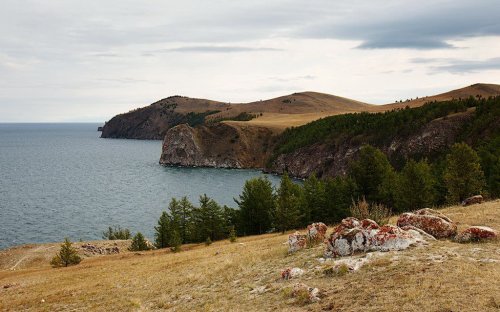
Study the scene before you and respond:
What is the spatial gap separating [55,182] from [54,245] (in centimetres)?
8669

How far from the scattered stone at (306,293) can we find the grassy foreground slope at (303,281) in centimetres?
34

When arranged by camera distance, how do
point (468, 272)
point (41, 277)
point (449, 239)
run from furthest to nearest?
point (41, 277), point (449, 239), point (468, 272)

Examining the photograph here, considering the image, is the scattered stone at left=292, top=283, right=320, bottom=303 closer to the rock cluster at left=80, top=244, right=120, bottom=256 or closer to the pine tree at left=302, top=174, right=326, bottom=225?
the pine tree at left=302, top=174, right=326, bottom=225

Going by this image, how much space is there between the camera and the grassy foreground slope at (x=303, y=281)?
14.6m


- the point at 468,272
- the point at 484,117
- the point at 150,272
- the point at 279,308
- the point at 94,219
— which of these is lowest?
the point at 94,219

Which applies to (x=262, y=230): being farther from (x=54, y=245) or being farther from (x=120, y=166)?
(x=120, y=166)

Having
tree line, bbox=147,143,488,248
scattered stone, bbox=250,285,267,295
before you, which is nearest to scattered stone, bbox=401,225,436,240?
scattered stone, bbox=250,285,267,295

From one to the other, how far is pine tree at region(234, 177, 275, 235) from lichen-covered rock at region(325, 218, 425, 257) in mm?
50072

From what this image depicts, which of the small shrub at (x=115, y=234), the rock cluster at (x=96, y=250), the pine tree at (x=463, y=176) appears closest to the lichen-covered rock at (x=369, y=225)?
the pine tree at (x=463, y=176)

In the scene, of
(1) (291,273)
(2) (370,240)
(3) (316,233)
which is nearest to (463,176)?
(3) (316,233)

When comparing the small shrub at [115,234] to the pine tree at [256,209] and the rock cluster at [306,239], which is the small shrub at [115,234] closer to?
the pine tree at [256,209]

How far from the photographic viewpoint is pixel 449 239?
→ 2203 cm

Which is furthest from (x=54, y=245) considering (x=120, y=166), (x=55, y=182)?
(x=120, y=166)

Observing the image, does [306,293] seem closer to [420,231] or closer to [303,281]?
[303,281]
